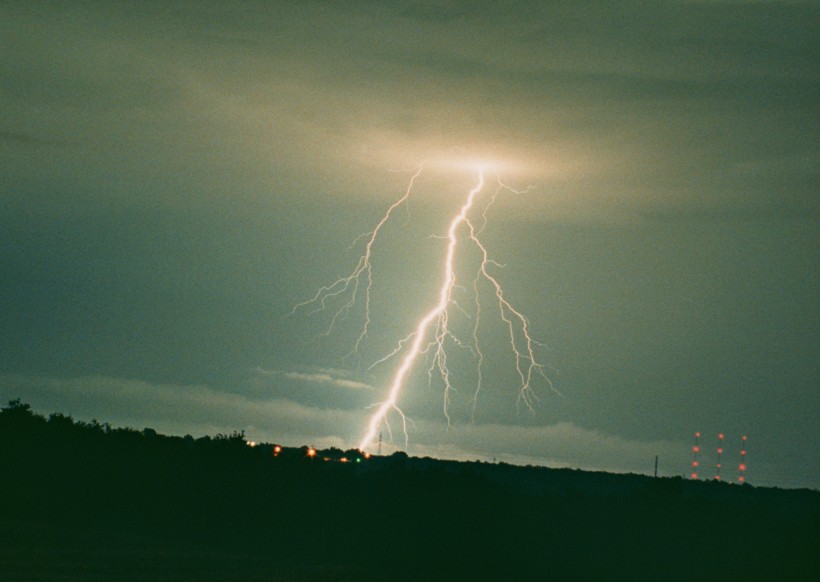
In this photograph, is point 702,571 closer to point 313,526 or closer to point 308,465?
point 313,526

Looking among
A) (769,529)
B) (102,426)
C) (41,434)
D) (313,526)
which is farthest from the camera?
(102,426)

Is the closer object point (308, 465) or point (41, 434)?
point (308, 465)

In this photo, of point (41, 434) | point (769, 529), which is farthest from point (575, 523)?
point (41, 434)

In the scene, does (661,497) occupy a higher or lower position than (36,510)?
higher

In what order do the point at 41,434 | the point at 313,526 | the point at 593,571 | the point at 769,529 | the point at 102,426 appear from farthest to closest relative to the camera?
the point at 102,426, the point at 41,434, the point at 769,529, the point at 313,526, the point at 593,571

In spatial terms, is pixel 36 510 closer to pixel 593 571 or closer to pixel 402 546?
pixel 402 546

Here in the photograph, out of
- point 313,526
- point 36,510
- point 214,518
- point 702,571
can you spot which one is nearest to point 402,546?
point 313,526
